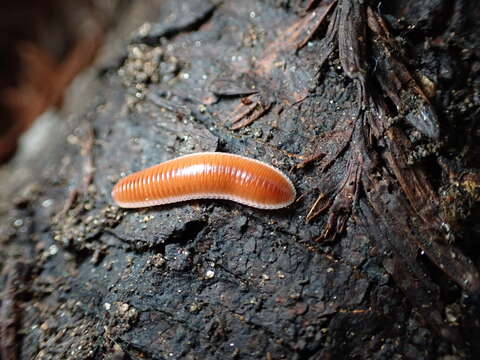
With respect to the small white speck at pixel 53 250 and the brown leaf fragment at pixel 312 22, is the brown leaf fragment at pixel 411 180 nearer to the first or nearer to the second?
the brown leaf fragment at pixel 312 22

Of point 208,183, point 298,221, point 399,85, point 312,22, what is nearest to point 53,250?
point 208,183

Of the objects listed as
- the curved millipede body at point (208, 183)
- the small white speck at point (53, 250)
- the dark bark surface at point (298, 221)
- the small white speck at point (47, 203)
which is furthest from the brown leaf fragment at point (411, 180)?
the small white speck at point (47, 203)

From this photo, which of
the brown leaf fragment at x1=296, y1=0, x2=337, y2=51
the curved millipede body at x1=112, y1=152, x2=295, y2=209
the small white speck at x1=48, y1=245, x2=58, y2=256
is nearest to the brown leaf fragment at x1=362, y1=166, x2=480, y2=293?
the curved millipede body at x1=112, y1=152, x2=295, y2=209

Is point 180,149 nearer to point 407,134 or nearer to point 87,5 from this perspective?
point 407,134

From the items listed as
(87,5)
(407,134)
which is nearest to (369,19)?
(407,134)

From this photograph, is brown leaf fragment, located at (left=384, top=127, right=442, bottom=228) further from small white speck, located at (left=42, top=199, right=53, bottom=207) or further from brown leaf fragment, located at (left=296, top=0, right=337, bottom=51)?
Answer: small white speck, located at (left=42, top=199, right=53, bottom=207)

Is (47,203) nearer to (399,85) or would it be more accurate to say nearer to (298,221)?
(298,221)
